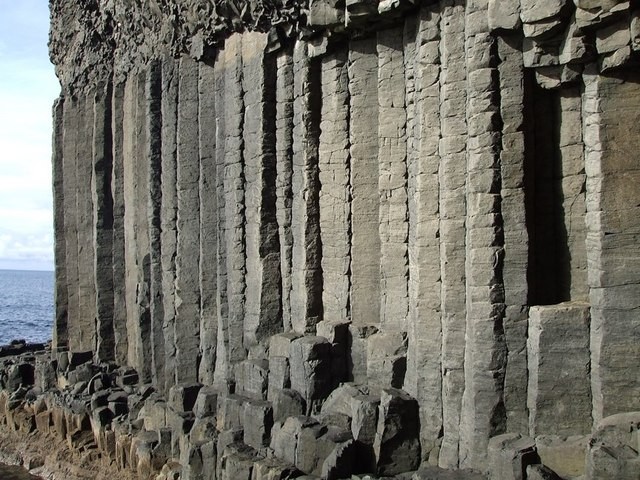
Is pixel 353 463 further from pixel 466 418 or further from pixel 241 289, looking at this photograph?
pixel 241 289

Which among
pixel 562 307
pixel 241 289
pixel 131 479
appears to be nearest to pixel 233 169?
pixel 241 289

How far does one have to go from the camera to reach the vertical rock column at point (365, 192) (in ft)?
39.8

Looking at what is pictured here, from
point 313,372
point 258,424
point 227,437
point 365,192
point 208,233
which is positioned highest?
point 365,192

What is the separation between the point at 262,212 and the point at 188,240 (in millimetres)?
2856

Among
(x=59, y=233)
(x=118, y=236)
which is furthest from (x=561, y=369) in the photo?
(x=59, y=233)

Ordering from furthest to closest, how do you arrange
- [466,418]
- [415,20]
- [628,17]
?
[415,20]
[466,418]
[628,17]

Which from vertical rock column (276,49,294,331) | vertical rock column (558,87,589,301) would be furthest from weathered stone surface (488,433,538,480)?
vertical rock column (276,49,294,331)

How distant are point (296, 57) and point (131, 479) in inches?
314

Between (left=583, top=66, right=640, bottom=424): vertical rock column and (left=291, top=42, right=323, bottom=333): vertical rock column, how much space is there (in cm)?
503

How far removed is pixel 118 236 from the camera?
19641 mm

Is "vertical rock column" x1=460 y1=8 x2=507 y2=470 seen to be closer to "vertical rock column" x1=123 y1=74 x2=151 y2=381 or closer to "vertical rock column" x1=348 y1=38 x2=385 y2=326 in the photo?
"vertical rock column" x1=348 y1=38 x2=385 y2=326

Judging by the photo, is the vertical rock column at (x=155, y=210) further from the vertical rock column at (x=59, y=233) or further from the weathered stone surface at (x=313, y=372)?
the weathered stone surface at (x=313, y=372)

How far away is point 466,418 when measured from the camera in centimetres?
989

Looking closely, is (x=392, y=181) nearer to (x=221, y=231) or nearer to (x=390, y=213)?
(x=390, y=213)
